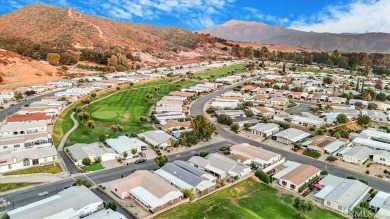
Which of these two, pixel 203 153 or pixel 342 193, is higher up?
pixel 203 153

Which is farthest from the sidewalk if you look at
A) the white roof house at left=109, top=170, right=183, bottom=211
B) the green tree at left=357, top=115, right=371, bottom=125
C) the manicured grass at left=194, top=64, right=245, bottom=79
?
the manicured grass at left=194, top=64, right=245, bottom=79

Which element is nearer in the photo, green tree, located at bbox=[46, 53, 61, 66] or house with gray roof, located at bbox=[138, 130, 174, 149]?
house with gray roof, located at bbox=[138, 130, 174, 149]

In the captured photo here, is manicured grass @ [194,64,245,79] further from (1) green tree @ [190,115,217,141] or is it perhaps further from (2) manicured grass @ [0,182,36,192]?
(2) manicured grass @ [0,182,36,192]

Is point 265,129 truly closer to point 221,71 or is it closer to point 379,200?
point 379,200

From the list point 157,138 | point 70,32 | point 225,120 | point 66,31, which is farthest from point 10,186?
point 66,31

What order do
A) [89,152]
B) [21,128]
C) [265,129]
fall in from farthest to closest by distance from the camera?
1. [265,129]
2. [21,128]
3. [89,152]

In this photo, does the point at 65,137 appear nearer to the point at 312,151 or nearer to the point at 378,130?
the point at 312,151

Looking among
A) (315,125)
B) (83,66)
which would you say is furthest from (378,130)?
(83,66)
